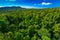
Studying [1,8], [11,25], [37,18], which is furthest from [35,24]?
[1,8]

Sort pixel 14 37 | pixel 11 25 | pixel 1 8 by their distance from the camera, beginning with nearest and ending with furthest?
pixel 14 37 < pixel 11 25 < pixel 1 8

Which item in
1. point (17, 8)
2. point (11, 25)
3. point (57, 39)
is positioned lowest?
point (57, 39)

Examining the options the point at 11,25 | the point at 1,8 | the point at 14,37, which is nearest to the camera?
the point at 14,37

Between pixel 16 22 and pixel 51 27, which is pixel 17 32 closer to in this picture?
pixel 16 22

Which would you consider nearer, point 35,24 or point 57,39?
point 57,39

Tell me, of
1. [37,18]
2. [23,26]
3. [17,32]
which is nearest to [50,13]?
[37,18]

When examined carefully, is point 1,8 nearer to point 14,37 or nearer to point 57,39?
point 14,37

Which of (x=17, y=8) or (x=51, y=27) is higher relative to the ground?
(x=17, y=8)
